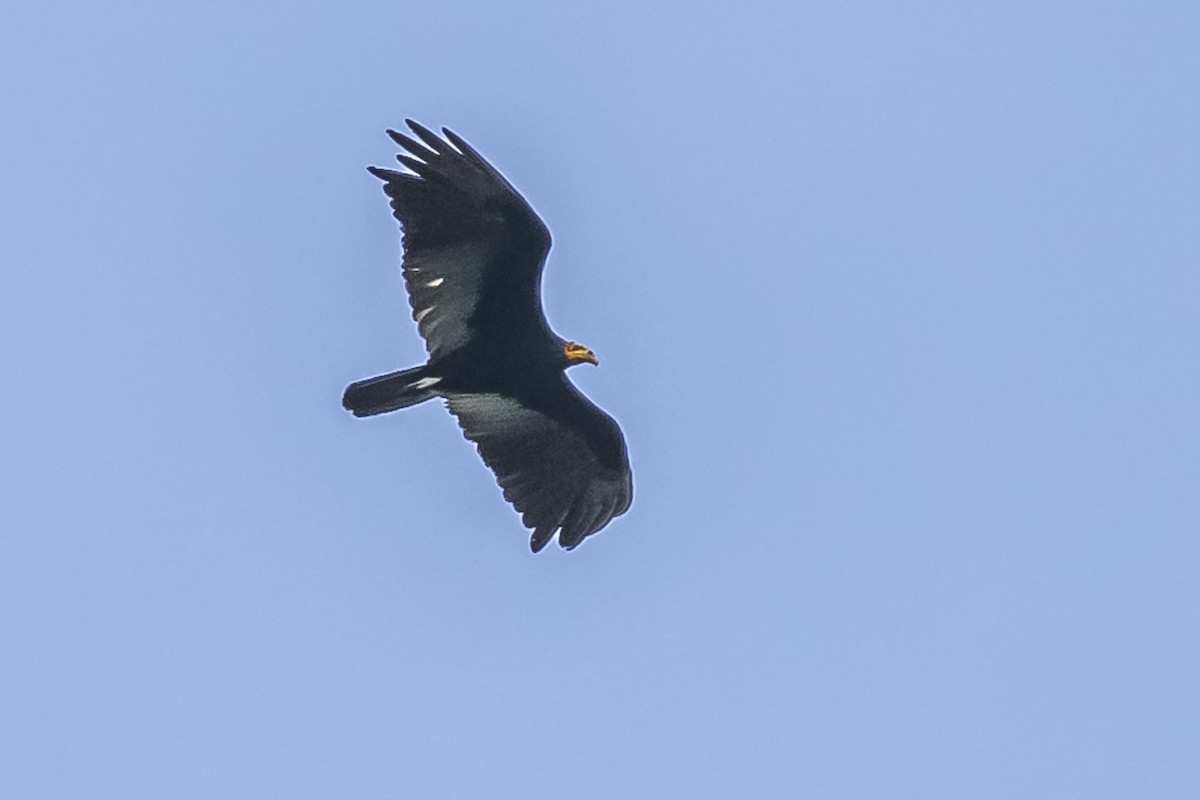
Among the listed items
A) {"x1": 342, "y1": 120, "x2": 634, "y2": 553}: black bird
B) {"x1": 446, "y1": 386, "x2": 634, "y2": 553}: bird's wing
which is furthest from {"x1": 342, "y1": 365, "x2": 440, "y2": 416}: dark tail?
{"x1": 446, "y1": 386, "x2": 634, "y2": 553}: bird's wing

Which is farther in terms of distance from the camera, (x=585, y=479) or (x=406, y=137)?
(x=585, y=479)

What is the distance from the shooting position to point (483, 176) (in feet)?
80.8

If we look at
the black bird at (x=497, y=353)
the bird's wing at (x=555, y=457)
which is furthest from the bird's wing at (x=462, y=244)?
the bird's wing at (x=555, y=457)

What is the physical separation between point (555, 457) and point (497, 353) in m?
1.31

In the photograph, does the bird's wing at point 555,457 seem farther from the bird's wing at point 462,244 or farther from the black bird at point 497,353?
the bird's wing at point 462,244

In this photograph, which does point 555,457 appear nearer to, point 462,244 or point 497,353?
point 497,353

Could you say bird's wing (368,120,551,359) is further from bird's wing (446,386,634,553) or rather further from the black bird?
bird's wing (446,386,634,553)

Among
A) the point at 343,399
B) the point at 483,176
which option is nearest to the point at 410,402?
the point at 343,399

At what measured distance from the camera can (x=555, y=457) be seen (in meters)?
26.3

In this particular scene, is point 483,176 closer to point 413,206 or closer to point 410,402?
point 413,206

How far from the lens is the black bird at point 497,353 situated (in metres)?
24.7

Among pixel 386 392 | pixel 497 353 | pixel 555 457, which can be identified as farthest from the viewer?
pixel 555 457

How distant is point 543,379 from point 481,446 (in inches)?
37.8

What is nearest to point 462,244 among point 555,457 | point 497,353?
point 497,353
